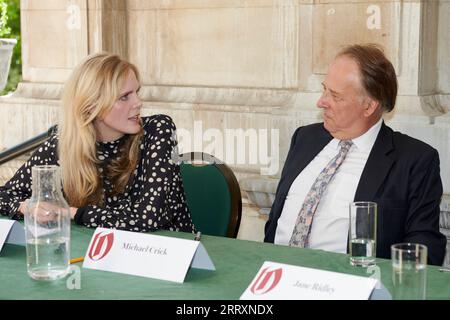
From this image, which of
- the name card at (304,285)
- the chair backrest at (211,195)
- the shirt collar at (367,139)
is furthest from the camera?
the chair backrest at (211,195)

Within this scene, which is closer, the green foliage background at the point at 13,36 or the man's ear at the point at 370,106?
the man's ear at the point at 370,106

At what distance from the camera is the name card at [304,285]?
2.00 meters

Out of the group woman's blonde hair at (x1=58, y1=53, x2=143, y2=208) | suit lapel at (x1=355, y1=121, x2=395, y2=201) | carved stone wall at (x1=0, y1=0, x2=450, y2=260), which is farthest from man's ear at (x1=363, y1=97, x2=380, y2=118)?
carved stone wall at (x1=0, y1=0, x2=450, y2=260)

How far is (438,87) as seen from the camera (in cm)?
429

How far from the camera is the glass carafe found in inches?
95.3

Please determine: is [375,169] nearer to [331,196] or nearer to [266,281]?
[331,196]

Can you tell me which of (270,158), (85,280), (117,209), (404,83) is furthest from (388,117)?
(85,280)

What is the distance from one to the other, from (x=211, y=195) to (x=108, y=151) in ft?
1.42

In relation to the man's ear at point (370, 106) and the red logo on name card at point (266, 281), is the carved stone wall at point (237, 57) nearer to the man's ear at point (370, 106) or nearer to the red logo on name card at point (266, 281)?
the man's ear at point (370, 106)

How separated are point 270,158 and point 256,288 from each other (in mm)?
2669

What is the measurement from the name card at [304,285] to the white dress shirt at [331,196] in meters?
0.94

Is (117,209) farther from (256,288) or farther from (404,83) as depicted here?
(404,83)

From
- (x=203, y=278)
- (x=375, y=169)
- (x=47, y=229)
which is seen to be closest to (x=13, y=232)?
(x=47, y=229)

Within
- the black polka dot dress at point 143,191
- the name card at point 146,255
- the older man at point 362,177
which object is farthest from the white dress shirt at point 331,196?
the name card at point 146,255
